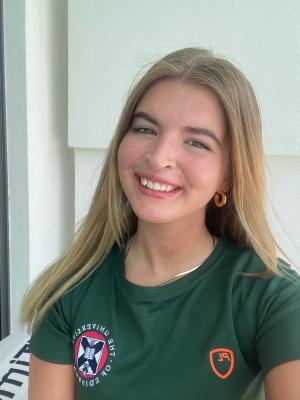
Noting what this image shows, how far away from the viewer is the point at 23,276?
7.22 feet

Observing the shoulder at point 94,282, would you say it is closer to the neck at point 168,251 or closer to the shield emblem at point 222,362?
the neck at point 168,251

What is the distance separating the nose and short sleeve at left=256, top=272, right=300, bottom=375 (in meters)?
0.36

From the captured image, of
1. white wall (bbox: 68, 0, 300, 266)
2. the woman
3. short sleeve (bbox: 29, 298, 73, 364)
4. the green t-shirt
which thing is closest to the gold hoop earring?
the woman

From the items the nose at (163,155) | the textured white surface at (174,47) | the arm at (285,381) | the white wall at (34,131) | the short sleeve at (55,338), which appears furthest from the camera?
the white wall at (34,131)

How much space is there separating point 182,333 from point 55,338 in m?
0.36

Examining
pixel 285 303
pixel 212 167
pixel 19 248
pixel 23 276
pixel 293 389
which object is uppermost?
pixel 212 167

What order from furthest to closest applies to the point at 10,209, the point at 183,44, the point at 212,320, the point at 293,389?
the point at 10,209 → the point at 183,44 → the point at 212,320 → the point at 293,389

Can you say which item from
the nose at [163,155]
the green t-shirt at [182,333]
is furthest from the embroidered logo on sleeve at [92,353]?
the nose at [163,155]

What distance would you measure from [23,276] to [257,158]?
66.6 inches

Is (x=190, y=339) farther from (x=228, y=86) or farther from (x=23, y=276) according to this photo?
(x=23, y=276)

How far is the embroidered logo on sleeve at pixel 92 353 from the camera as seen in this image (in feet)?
3.06

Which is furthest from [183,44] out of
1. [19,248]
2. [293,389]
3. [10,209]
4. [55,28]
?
[293,389]

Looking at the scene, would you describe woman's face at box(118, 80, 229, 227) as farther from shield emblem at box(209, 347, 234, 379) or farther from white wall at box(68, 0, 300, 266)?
white wall at box(68, 0, 300, 266)

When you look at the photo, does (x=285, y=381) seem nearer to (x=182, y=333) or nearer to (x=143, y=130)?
(x=182, y=333)
